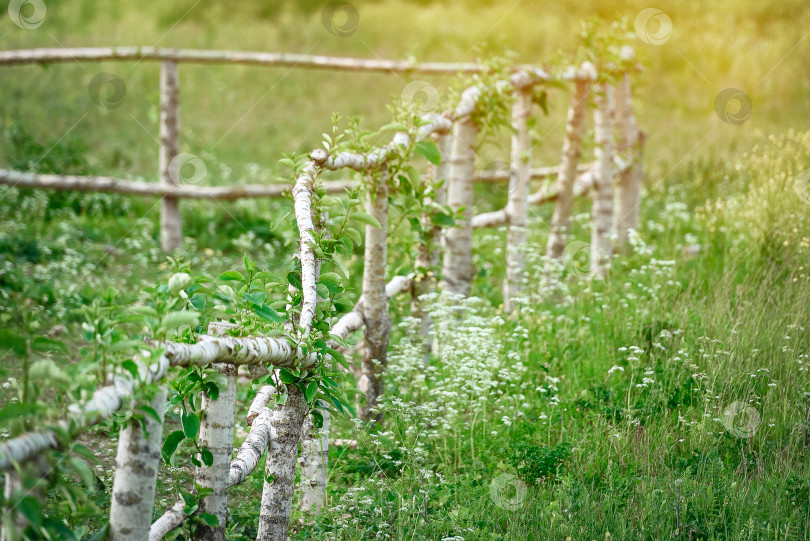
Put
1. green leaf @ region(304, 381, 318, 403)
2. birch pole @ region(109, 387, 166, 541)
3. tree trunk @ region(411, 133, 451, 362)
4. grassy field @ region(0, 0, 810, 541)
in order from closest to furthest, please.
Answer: birch pole @ region(109, 387, 166, 541)
green leaf @ region(304, 381, 318, 403)
grassy field @ region(0, 0, 810, 541)
tree trunk @ region(411, 133, 451, 362)

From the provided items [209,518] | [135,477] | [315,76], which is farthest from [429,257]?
[315,76]

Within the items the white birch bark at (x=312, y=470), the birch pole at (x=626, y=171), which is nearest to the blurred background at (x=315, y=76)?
the birch pole at (x=626, y=171)

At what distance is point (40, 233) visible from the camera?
7855 mm

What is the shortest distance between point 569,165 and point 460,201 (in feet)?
5.22

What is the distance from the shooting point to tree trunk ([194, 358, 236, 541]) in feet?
9.07

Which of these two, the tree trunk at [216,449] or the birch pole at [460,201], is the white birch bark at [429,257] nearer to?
the birch pole at [460,201]

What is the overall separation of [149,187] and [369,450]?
5.20m

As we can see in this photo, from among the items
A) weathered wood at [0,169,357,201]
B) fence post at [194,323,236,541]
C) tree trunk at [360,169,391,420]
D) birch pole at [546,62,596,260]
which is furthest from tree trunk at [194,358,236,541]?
weathered wood at [0,169,357,201]

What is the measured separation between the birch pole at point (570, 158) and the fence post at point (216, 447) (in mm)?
4132

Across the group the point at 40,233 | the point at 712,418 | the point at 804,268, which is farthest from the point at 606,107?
the point at 40,233

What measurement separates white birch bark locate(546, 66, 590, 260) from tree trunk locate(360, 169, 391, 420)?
261 cm

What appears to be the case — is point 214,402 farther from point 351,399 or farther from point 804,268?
point 804,268

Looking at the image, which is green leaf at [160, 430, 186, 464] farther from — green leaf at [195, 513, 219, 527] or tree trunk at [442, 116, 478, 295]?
tree trunk at [442, 116, 478, 295]

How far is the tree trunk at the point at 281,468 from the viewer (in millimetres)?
3004
